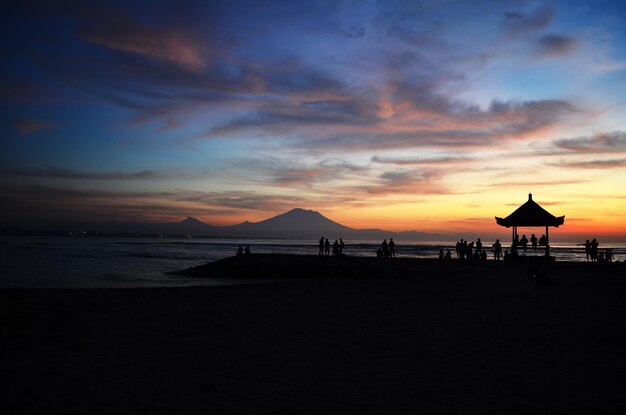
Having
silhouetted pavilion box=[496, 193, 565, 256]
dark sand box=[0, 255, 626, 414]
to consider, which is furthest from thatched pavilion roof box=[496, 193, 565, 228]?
dark sand box=[0, 255, 626, 414]

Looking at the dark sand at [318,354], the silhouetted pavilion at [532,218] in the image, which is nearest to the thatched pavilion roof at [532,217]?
the silhouetted pavilion at [532,218]

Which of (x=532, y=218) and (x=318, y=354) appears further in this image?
(x=532, y=218)

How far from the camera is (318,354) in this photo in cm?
778

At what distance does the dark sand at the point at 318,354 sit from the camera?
5527 mm

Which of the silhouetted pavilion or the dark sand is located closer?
the dark sand

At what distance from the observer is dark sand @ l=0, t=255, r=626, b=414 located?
5.53 metres

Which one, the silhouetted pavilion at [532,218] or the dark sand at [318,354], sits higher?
the silhouetted pavilion at [532,218]

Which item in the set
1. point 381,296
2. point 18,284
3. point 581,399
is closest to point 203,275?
point 18,284

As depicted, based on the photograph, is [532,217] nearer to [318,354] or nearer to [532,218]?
[532,218]

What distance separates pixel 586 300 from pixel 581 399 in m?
8.89

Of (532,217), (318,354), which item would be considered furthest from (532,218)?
(318,354)

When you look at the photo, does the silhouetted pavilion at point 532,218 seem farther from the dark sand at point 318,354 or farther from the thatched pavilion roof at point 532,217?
the dark sand at point 318,354

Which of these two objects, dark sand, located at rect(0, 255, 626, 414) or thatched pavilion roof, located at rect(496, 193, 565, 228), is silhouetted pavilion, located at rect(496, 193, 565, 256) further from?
dark sand, located at rect(0, 255, 626, 414)

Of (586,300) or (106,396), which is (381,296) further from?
(106,396)
